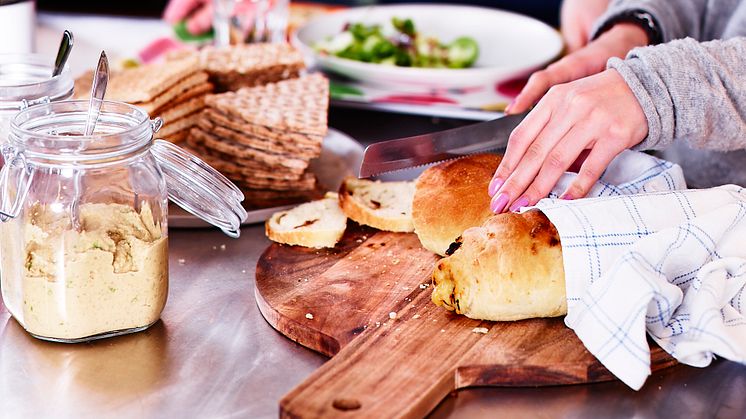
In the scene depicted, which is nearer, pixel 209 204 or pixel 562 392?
pixel 562 392

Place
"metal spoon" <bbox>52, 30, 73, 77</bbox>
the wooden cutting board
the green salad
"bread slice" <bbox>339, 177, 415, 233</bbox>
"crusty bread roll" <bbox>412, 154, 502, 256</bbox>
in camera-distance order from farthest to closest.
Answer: the green salad
"bread slice" <bbox>339, 177, 415, 233</bbox>
"crusty bread roll" <bbox>412, 154, 502, 256</bbox>
"metal spoon" <bbox>52, 30, 73, 77</bbox>
the wooden cutting board

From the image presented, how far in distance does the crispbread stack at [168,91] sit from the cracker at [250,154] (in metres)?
0.08

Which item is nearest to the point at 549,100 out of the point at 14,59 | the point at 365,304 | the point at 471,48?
the point at 365,304

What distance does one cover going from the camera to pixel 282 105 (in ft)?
5.97

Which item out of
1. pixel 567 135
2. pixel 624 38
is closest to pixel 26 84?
pixel 567 135

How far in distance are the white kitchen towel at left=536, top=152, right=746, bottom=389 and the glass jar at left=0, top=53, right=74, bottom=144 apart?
0.75m

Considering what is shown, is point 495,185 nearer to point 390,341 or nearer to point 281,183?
point 390,341

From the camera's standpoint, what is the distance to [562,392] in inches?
44.6

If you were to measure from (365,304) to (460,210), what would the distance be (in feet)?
0.79

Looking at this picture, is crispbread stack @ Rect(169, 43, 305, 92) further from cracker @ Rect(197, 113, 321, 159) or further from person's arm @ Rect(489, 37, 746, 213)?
person's arm @ Rect(489, 37, 746, 213)

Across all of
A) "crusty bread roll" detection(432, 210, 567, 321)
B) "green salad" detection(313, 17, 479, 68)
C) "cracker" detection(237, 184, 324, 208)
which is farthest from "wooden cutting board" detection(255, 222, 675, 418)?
"green salad" detection(313, 17, 479, 68)

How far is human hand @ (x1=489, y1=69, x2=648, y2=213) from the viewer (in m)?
1.33

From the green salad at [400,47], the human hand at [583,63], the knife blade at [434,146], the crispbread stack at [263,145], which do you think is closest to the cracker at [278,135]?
the crispbread stack at [263,145]

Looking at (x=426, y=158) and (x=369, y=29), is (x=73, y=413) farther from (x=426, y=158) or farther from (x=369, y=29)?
(x=369, y=29)
